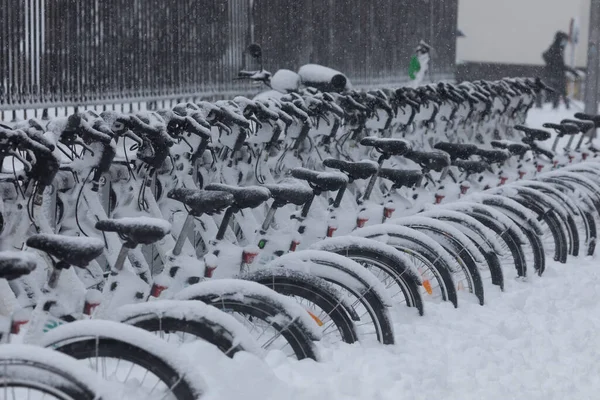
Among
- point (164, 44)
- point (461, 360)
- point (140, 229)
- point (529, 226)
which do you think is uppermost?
point (164, 44)

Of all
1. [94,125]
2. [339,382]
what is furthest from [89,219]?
[339,382]

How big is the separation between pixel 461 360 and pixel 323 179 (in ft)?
3.76

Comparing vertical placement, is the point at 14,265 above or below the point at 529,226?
Answer: above

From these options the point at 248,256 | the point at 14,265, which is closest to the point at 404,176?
the point at 248,256

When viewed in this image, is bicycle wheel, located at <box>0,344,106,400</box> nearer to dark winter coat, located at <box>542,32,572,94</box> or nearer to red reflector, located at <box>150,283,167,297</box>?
red reflector, located at <box>150,283,167,297</box>

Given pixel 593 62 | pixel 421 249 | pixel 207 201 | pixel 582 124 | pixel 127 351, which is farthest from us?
pixel 593 62

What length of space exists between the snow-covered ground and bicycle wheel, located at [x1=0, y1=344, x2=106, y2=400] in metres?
0.51

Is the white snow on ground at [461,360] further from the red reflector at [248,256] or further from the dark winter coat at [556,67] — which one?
the dark winter coat at [556,67]

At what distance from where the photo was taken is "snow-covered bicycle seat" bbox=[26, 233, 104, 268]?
310cm

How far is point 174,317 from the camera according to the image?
3389mm

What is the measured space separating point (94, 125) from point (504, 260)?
2888mm

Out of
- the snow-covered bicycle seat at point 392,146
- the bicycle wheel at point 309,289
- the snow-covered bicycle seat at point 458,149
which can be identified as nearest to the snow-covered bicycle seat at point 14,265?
the bicycle wheel at point 309,289

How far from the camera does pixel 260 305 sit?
148 inches

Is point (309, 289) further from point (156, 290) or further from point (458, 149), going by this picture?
point (458, 149)
